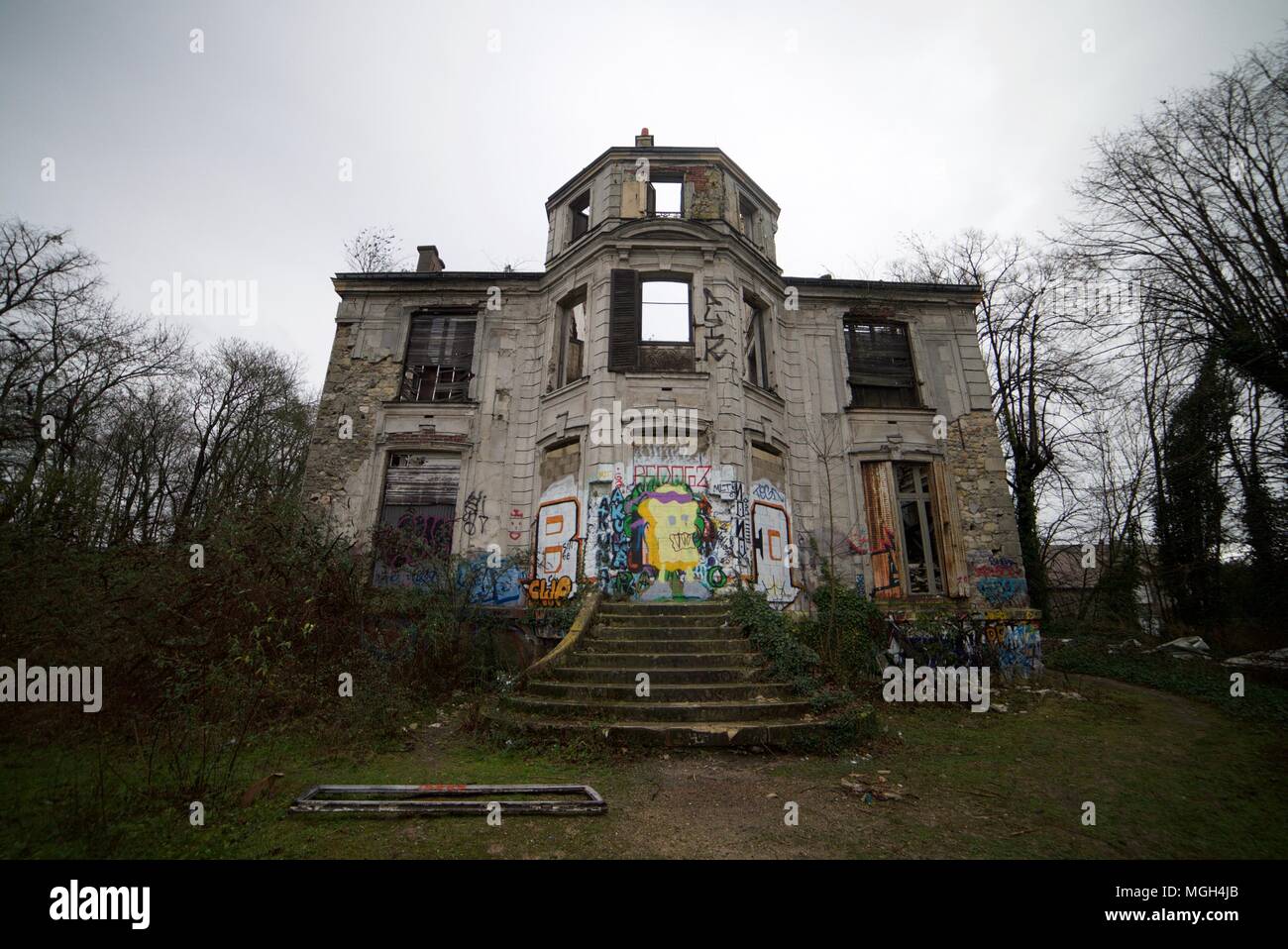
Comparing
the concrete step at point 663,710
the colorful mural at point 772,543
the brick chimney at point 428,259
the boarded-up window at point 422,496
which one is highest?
the brick chimney at point 428,259

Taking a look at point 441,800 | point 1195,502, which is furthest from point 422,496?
point 1195,502

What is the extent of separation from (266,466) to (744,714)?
1966cm

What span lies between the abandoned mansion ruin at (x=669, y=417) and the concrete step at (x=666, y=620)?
1.00m

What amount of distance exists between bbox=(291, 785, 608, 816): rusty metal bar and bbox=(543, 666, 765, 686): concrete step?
2.36 m

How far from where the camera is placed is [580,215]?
13.7 metres

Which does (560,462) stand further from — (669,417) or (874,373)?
(874,373)

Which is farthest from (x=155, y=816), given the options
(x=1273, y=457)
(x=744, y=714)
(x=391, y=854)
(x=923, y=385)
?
(x=1273, y=457)

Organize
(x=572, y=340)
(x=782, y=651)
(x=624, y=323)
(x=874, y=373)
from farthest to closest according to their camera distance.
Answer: (x=874, y=373), (x=572, y=340), (x=624, y=323), (x=782, y=651)

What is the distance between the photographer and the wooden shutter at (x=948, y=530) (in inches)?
444

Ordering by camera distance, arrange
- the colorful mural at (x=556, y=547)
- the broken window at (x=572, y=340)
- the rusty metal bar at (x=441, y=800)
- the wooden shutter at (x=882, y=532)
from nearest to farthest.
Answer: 1. the rusty metal bar at (x=441, y=800)
2. the colorful mural at (x=556, y=547)
3. the wooden shutter at (x=882, y=532)
4. the broken window at (x=572, y=340)

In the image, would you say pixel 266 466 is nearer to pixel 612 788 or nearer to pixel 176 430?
pixel 176 430

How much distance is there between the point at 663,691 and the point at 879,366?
993 cm

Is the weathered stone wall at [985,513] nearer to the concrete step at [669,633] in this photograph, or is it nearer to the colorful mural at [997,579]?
the colorful mural at [997,579]

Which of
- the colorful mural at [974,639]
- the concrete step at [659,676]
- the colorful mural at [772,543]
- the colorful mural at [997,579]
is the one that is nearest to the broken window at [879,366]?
the colorful mural at [772,543]
